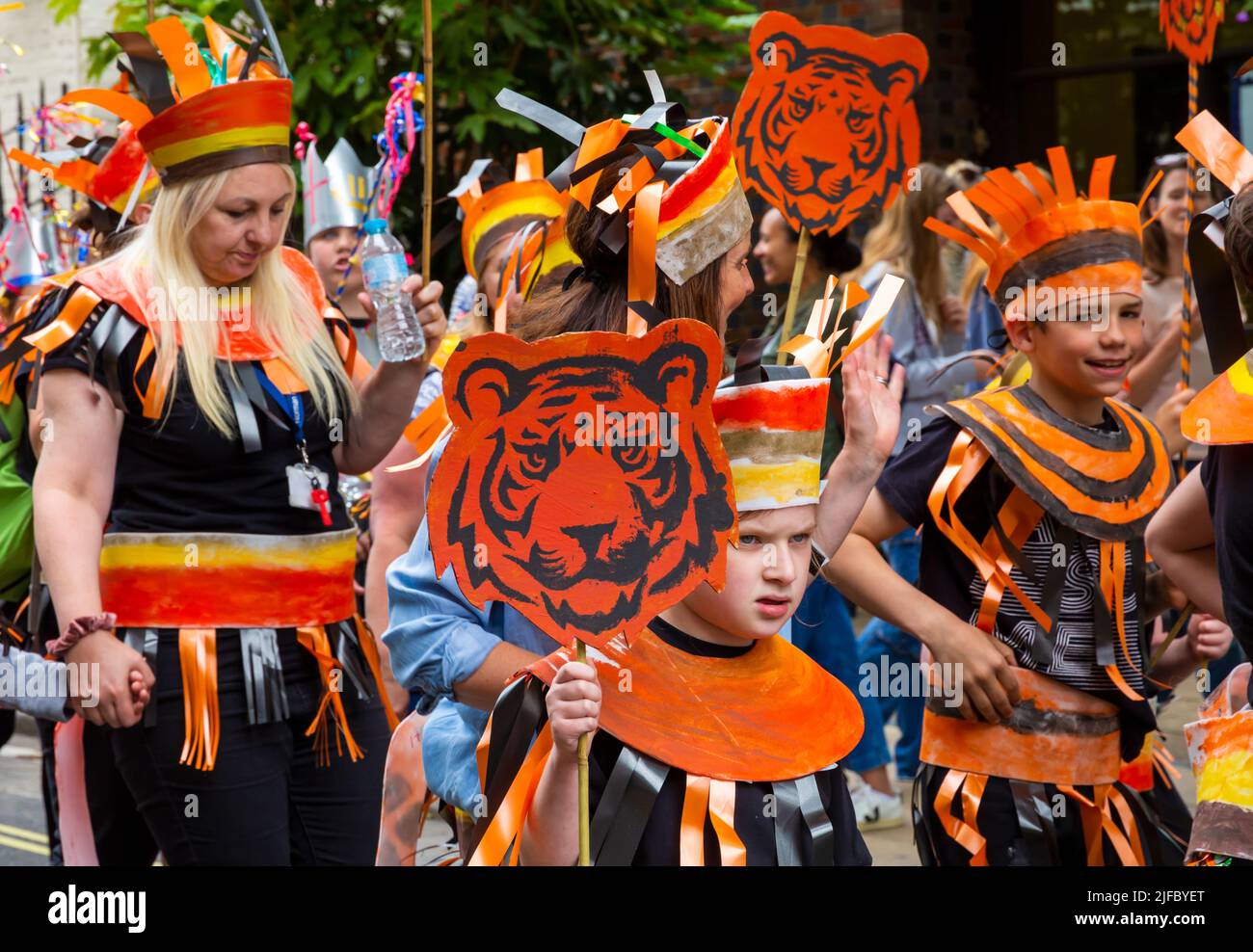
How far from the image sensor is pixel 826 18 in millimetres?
8734

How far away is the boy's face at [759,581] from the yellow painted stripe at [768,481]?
0.08 ft

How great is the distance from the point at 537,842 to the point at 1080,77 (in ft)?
25.0

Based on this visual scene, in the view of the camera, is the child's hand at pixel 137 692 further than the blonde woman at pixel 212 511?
No

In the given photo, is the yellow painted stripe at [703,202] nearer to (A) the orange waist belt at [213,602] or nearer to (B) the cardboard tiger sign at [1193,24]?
(A) the orange waist belt at [213,602]

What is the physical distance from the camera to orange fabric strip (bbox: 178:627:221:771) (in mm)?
3154

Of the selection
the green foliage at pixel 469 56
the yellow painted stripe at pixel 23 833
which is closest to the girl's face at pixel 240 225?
the yellow painted stripe at pixel 23 833

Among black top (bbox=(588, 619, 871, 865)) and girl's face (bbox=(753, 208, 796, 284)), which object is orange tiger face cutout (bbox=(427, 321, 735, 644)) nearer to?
black top (bbox=(588, 619, 871, 865))

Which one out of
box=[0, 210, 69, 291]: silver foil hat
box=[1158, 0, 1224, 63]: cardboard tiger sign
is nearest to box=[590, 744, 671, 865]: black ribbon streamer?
box=[1158, 0, 1224, 63]: cardboard tiger sign

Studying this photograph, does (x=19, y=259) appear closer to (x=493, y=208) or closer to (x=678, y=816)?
(x=493, y=208)

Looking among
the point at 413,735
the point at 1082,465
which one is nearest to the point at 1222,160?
the point at 1082,465

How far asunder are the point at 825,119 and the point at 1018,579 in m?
1.29

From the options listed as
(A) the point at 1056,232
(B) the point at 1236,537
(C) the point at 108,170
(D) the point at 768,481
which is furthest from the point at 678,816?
(C) the point at 108,170

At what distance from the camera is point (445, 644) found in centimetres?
265

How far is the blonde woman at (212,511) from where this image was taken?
125 inches
